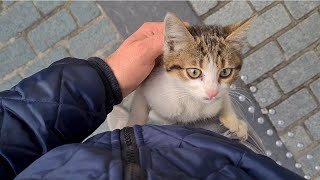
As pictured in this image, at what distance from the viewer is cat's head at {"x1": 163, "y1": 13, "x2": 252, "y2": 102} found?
6.37 ft

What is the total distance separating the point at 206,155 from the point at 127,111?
1056 mm

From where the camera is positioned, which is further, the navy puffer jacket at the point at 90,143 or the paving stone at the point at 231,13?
the paving stone at the point at 231,13

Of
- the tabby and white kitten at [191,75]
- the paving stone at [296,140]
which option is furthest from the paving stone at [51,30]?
the paving stone at [296,140]

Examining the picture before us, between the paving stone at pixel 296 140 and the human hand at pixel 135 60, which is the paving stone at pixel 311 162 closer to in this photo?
the paving stone at pixel 296 140

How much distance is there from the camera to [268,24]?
3.07 m

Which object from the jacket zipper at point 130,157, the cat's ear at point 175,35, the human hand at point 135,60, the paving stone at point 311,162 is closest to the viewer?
the jacket zipper at point 130,157

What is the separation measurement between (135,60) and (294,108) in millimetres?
1523

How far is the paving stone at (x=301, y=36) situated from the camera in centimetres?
305

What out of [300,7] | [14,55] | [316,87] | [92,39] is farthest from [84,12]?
[316,87]

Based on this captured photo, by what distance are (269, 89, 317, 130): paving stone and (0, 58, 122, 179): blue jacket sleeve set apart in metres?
1.66

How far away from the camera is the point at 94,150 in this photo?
1283mm

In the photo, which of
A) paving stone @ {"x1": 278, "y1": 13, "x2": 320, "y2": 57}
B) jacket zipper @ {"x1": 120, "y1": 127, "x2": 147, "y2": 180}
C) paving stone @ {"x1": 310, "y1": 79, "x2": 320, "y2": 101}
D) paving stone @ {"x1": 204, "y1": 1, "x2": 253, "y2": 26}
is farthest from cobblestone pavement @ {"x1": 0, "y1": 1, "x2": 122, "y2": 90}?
jacket zipper @ {"x1": 120, "y1": 127, "x2": 147, "y2": 180}

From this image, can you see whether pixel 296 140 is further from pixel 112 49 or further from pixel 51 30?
pixel 51 30

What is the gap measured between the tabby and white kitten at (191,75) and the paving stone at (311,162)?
1017mm
